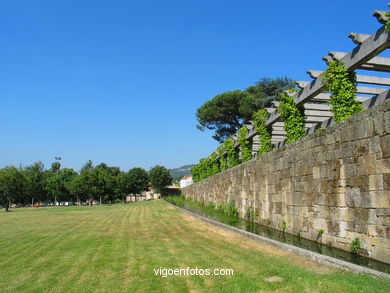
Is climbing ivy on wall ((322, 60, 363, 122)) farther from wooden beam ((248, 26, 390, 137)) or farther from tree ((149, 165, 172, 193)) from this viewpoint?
tree ((149, 165, 172, 193))

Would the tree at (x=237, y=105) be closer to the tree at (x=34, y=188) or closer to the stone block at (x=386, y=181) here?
the stone block at (x=386, y=181)

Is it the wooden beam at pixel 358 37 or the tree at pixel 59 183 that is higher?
the wooden beam at pixel 358 37

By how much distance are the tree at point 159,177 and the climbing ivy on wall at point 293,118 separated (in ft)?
235

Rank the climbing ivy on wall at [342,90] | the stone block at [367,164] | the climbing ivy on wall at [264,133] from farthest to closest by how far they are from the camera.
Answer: the climbing ivy on wall at [264,133]
the climbing ivy on wall at [342,90]
the stone block at [367,164]

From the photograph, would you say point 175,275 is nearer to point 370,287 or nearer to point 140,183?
point 370,287

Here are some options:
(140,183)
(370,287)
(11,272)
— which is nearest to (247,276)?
(370,287)

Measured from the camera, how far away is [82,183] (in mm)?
59219

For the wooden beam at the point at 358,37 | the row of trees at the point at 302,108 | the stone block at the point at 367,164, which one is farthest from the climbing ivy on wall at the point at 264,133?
the stone block at the point at 367,164

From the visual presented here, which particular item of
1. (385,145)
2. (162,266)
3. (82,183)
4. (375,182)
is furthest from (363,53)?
(82,183)

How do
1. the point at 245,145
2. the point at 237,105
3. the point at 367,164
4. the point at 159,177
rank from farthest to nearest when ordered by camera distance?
the point at 159,177 → the point at 237,105 → the point at 245,145 → the point at 367,164

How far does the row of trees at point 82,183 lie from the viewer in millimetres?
59781

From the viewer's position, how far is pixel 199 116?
38.2m

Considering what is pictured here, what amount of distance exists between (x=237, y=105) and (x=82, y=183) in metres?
37.6

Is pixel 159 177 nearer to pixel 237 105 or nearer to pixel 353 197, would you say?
pixel 237 105
